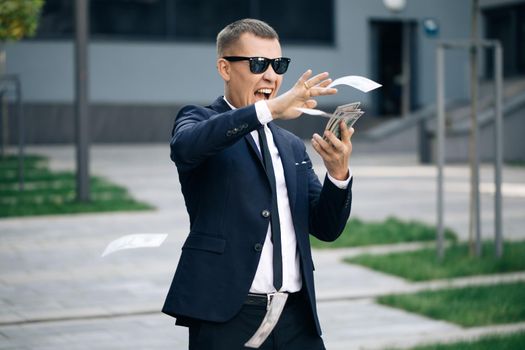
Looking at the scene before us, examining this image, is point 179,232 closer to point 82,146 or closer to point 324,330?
point 82,146

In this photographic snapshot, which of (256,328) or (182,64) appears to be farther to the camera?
(182,64)

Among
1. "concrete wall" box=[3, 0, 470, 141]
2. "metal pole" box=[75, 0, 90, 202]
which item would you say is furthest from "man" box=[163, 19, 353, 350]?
"concrete wall" box=[3, 0, 470, 141]

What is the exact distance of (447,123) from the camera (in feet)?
78.1

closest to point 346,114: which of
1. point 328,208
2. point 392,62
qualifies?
point 328,208

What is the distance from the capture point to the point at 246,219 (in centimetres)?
326

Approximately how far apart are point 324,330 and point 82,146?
7.96 m

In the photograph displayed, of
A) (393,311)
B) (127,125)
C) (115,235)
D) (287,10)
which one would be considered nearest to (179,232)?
(115,235)

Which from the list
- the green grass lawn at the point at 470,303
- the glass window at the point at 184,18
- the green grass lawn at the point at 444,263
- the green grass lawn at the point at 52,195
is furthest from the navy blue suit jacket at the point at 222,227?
the glass window at the point at 184,18

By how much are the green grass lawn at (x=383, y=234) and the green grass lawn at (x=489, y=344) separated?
4.24 metres

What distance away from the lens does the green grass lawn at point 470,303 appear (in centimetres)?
710

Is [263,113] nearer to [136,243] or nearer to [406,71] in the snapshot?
[136,243]

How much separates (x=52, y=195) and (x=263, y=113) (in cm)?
1234

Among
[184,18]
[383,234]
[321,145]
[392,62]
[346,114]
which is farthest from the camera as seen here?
[392,62]

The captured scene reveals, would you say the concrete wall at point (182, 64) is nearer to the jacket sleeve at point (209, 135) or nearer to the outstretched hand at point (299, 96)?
the jacket sleeve at point (209, 135)
